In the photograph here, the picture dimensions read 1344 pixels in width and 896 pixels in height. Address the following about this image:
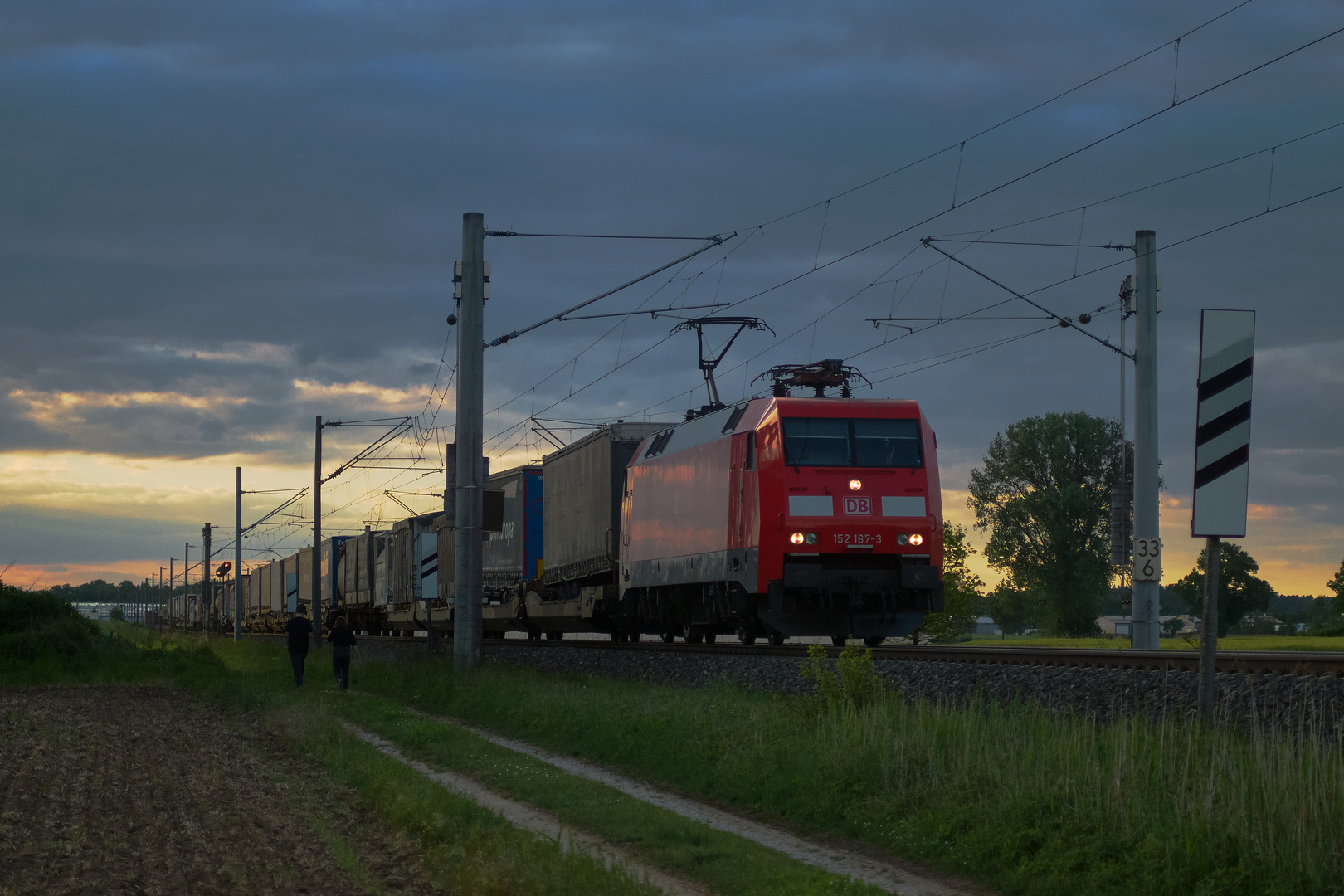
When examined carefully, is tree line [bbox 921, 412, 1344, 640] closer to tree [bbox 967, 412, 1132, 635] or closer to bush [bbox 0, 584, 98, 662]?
tree [bbox 967, 412, 1132, 635]

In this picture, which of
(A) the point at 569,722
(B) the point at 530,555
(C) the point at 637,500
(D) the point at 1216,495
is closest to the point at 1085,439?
(B) the point at 530,555

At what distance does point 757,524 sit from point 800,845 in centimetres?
1011

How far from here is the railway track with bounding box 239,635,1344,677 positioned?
1262 cm

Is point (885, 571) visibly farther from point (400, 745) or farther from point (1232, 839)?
point (1232, 839)

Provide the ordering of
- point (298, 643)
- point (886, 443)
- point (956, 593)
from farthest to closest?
point (956, 593), point (298, 643), point (886, 443)

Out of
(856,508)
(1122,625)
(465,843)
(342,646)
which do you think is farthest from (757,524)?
(1122,625)

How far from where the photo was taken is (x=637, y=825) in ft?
35.5

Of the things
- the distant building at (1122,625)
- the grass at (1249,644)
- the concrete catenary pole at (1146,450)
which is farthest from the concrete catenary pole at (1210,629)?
the distant building at (1122,625)

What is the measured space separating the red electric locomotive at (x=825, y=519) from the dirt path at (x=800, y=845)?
237 inches

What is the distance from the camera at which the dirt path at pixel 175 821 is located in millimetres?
9078

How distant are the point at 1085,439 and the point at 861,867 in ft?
236

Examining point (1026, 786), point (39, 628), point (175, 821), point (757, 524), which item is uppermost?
point (757, 524)

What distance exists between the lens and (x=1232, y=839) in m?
7.73

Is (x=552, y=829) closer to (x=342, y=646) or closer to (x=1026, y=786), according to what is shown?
(x=1026, y=786)
